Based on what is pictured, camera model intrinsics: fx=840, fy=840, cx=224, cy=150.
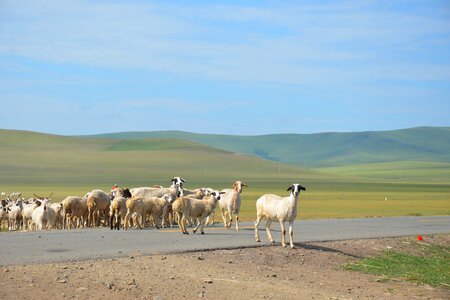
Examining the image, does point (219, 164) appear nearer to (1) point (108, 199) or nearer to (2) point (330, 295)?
(1) point (108, 199)

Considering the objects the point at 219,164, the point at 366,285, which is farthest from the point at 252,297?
the point at 219,164

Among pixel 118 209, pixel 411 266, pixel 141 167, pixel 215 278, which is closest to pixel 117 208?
pixel 118 209

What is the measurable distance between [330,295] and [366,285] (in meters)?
2.10

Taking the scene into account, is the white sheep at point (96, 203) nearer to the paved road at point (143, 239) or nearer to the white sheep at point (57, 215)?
the white sheep at point (57, 215)

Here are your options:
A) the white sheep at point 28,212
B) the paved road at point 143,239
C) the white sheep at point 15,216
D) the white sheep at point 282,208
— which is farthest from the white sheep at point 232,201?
the white sheep at point 15,216

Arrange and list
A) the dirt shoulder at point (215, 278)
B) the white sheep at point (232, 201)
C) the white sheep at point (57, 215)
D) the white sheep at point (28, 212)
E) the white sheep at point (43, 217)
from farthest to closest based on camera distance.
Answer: the white sheep at point (28, 212) < the white sheep at point (57, 215) < the white sheep at point (43, 217) < the white sheep at point (232, 201) < the dirt shoulder at point (215, 278)

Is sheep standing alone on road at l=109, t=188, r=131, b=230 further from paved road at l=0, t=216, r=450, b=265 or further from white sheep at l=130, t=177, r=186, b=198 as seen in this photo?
white sheep at l=130, t=177, r=186, b=198

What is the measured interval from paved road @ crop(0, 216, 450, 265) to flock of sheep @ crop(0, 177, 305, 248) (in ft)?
2.52

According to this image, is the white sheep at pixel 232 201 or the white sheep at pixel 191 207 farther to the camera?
the white sheep at pixel 232 201

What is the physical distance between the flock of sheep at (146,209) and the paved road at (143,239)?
77 cm

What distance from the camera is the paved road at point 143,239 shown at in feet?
70.0

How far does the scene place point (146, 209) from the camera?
1157 inches

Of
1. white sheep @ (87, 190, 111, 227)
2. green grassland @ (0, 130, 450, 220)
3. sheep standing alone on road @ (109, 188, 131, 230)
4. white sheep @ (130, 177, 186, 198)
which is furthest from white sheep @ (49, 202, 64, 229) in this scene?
green grassland @ (0, 130, 450, 220)

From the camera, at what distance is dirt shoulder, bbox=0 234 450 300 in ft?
59.4
